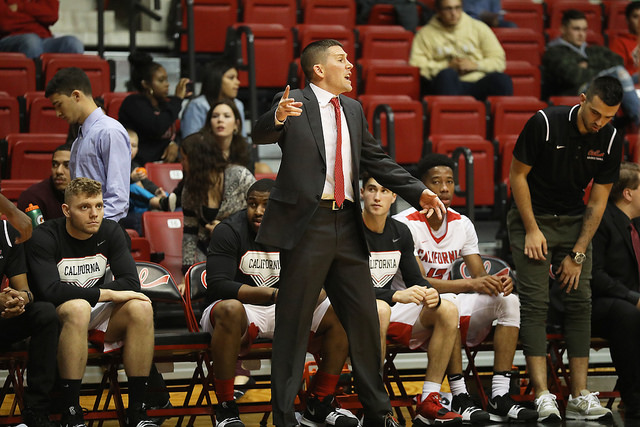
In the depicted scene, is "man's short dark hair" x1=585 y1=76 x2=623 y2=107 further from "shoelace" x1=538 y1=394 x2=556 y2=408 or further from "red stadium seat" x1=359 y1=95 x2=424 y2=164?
"red stadium seat" x1=359 y1=95 x2=424 y2=164

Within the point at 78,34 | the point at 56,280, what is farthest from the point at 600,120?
the point at 78,34

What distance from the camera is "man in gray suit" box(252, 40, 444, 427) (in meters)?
3.97

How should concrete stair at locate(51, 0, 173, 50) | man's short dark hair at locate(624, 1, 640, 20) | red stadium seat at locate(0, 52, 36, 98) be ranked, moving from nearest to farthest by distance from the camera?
red stadium seat at locate(0, 52, 36, 98), concrete stair at locate(51, 0, 173, 50), man's short dark hair at locate(624, 1, 640, 20)

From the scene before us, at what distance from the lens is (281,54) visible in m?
8.16

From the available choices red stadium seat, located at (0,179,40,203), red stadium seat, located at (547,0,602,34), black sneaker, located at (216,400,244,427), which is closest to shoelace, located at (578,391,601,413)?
black sneaker, located at (216,400,244,427)

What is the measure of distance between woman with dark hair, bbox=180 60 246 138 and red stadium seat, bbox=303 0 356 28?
7.16 ft

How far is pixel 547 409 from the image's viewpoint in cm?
484

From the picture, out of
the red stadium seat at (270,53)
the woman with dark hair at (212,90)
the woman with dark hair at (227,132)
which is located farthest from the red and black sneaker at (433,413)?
the red stadium seat at (270,53)

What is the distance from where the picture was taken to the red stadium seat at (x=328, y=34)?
8242 millimetres

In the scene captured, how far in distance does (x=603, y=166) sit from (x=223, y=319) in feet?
7.06

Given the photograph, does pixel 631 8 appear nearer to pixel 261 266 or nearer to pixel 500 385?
pixel 500 385

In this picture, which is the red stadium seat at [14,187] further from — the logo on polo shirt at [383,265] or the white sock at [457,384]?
the white sock at [457,384]

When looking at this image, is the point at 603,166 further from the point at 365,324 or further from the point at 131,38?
the point at 131,38

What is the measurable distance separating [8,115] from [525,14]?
17.8 feet
